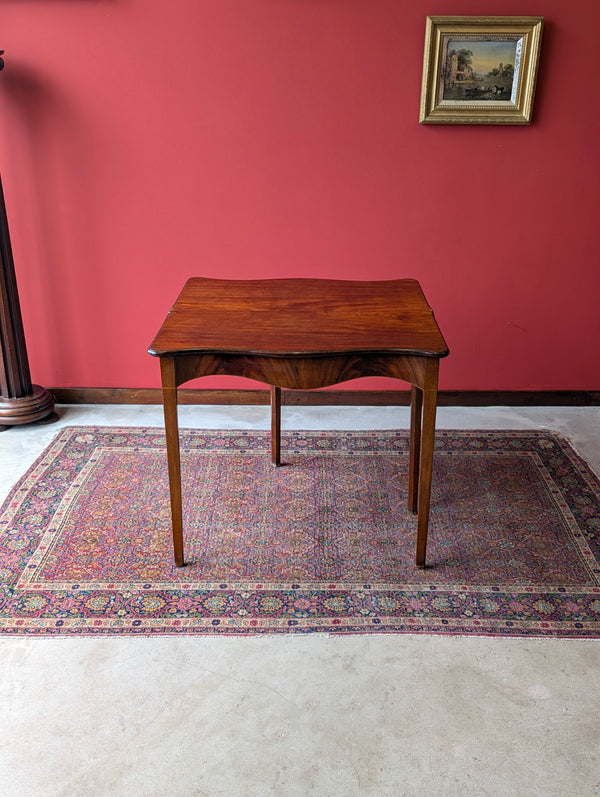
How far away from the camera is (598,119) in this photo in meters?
3.48


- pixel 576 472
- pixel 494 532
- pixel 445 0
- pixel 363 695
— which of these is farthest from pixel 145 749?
pixel 445 0

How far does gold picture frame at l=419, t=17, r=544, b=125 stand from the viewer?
3.32m

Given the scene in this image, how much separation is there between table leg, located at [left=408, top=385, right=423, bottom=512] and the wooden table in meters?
0.35

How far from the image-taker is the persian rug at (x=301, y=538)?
2463 mm

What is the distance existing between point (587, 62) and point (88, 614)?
3.01m

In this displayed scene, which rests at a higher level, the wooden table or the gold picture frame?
the gold picture frame

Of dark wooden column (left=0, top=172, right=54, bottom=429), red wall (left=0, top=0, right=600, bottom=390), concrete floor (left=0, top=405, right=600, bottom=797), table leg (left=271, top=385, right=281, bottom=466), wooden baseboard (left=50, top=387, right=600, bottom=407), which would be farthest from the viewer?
wooden baseboard (left=50, top=387, right=600, bottom=407)

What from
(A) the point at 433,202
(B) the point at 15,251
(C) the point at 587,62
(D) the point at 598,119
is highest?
(C) the point at 587,62

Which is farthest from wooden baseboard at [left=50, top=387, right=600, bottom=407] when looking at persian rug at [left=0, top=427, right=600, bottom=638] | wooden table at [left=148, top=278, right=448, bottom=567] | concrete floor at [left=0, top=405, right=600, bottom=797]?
concrete floor at [left=0, top=405, right=600, bottom=797]

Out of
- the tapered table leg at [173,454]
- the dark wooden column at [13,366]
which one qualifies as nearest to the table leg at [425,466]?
the tapered table leg at [173,454]

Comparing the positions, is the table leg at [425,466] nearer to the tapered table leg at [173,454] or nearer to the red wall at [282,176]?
the tapered table leg at [173,454]

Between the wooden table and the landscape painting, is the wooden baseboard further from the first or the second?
the landscape painting

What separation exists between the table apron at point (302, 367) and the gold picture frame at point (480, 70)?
1.60m

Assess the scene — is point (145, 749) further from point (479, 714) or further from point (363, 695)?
point (479, 714)
